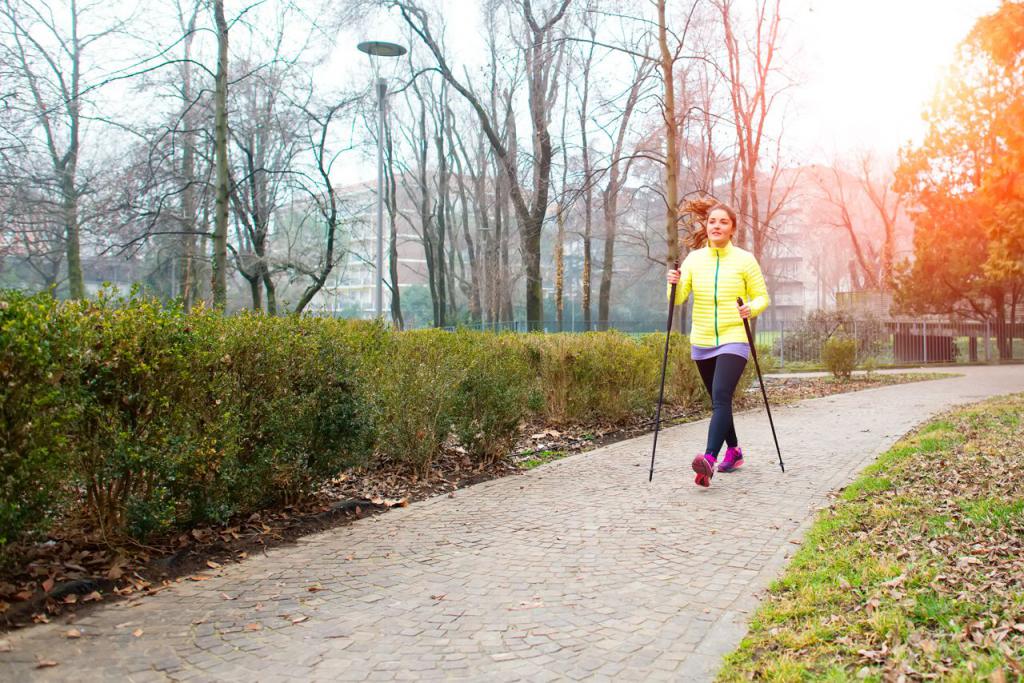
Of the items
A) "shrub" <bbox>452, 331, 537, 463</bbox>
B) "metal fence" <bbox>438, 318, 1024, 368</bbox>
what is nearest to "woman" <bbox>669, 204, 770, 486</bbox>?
"shrub" <bbox>452, 331, 537, 463</bbox>

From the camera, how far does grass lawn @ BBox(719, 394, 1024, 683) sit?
289cm

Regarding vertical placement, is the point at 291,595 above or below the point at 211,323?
below

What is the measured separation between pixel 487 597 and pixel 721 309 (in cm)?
375

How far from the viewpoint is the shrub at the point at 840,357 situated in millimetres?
18344

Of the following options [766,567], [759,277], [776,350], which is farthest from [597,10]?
[776,350]

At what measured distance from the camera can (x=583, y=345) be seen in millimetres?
9859

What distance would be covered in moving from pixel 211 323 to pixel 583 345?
5742 mm

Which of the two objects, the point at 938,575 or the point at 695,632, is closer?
the point at 695,632

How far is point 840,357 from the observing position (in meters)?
18.4

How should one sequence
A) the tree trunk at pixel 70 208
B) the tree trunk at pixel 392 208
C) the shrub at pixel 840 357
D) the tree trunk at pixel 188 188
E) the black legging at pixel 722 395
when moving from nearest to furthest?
1. the black legging at pixel 722 395
2. the tree trunk at pixel 70 208
3. the tree trunk at pixel 188 188
4. the shrub at pixel 840 357
5. the tree trunk at pixel 392 208

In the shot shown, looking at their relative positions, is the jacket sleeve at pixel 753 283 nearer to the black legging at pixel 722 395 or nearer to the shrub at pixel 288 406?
the black legging at pixel 722 395

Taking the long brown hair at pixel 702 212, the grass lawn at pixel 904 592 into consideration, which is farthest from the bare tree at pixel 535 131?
the grass lawn at pixel 904 592

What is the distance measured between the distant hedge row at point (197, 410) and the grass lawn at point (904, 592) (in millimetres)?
3129

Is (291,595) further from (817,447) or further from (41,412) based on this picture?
(817,447)
